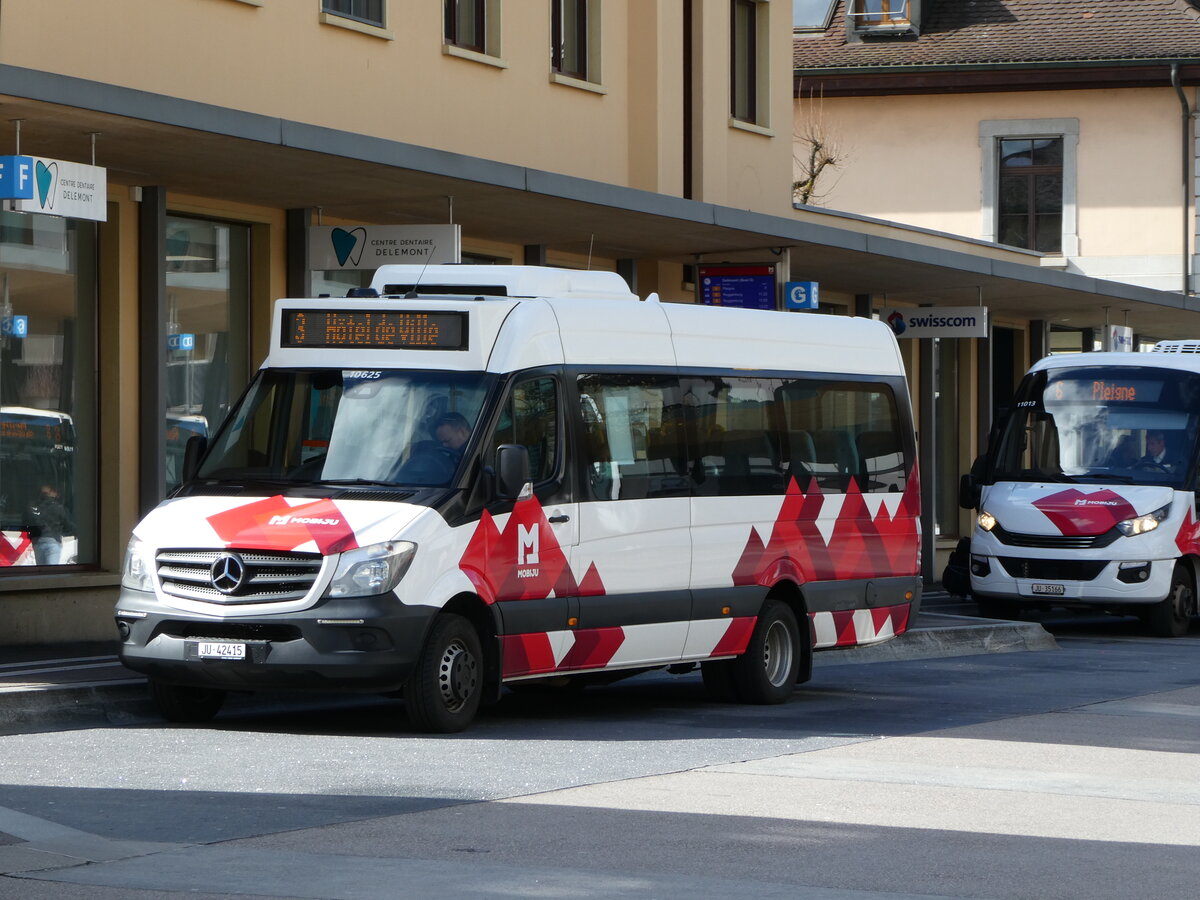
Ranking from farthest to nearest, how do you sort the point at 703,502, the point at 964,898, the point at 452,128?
the point at 452,128
the point at 703,502
the point at 964,898

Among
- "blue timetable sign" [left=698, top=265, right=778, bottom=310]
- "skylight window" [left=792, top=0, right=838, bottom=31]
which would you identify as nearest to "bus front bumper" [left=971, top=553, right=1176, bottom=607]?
"blue timetable sign" [left=698, top=265, right=778, bottom=310]

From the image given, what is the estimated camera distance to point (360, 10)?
18750 millimetres

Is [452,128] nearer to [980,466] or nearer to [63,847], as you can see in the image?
[980,466]

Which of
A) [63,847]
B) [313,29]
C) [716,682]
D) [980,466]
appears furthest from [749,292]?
[63,847]

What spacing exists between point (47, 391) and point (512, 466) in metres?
5.91

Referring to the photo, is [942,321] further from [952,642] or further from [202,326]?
[202,326]

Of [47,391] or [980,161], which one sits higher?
[980,161]

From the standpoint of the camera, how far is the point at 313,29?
→ 1809 cm

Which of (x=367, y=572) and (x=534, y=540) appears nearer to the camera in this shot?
(x=367, y=572)

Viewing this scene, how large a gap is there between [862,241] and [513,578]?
36.4 ft

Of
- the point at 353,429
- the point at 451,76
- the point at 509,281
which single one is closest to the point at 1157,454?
the point at 451,76

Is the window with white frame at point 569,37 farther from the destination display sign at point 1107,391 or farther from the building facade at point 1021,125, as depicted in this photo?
the building facade at point 1021,125

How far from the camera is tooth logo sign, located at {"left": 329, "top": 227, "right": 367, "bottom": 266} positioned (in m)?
18.0

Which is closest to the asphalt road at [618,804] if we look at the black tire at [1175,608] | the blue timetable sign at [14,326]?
the blue timetable sign at [14,326]
